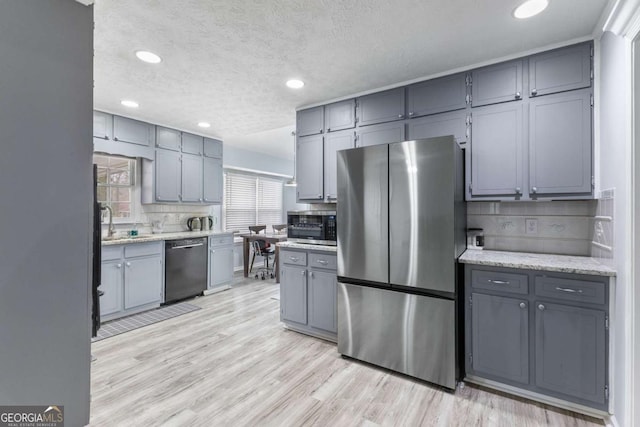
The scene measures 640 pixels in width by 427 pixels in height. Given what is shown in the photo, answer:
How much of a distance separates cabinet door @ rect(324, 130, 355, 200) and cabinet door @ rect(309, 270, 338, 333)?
863 millimetres

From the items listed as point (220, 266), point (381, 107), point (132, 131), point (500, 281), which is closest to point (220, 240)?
point (220, 266)

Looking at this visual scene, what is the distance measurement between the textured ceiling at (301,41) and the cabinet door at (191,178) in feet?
4.72

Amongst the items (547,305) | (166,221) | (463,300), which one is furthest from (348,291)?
(166,221)

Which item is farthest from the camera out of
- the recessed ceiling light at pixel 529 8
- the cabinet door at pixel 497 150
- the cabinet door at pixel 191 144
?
the cabinet door at pixel 191 144

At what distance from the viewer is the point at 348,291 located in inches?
102

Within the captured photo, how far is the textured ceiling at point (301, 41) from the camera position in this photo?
1814mm

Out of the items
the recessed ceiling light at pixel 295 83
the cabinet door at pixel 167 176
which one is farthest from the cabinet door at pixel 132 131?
the recessed ceiling light at pixel 295 83

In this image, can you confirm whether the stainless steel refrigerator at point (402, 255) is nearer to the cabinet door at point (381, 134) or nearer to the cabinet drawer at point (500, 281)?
the cabinet drawer at point (500, 281)

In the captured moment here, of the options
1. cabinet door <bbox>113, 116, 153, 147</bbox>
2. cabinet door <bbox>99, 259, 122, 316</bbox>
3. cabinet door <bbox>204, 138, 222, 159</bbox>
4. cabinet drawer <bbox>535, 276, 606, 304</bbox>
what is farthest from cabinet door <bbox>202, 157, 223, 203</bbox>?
cabinet drawer <bbox>535, 276, 606, 304</bbox>

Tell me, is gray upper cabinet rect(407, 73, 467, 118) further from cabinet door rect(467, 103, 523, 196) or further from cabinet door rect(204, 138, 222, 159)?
cabinet door rect(204, 138, 222, 159)

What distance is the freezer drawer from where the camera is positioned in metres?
2.12

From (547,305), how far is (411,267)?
870 mm

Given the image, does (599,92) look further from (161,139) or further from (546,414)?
(161,139)

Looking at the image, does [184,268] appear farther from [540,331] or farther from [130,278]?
[540,331]
